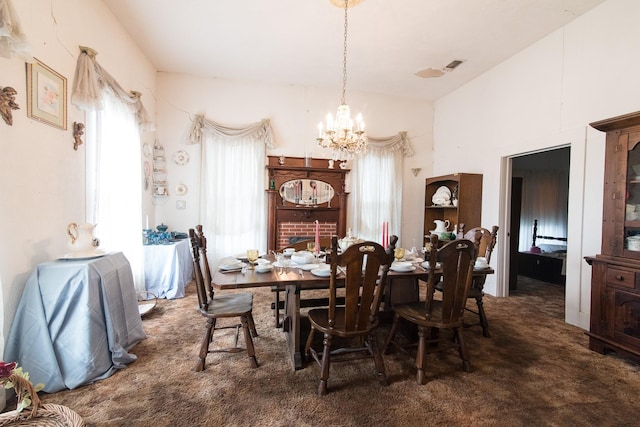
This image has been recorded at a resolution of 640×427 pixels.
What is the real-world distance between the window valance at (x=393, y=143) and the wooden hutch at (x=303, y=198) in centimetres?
73

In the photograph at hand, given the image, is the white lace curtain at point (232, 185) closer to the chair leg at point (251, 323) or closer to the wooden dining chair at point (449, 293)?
the chair leg at point (251, 323)

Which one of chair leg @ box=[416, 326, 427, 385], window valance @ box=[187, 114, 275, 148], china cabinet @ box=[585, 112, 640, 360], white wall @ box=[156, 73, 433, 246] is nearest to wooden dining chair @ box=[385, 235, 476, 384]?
chair leg @ box=[416, 326, 427, 385]

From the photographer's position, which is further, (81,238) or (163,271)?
(163,271)

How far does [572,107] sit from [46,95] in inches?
187

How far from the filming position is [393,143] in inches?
199

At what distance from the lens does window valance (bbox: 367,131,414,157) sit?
16.3 ft

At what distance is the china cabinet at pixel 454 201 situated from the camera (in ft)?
13.6

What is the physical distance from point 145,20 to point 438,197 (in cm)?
459

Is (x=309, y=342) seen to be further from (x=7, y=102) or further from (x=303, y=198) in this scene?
(x=303, y=198)

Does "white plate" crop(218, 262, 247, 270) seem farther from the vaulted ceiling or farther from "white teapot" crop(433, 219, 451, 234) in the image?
"white teapot" crop(433, 219, 451, 234)

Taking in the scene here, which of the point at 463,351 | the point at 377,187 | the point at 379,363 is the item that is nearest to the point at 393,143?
the point at 377,187

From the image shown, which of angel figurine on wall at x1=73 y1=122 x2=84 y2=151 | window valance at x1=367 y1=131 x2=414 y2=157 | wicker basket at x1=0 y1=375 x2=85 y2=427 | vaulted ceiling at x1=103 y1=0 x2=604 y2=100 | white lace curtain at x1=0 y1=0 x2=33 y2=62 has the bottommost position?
wicker basket at x1=0 y1=375 x2=85 y2=427

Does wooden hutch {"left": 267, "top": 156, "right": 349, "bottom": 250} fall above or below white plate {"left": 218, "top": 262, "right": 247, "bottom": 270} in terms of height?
above

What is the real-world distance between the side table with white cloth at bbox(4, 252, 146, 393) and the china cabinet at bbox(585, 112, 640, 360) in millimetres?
3711
